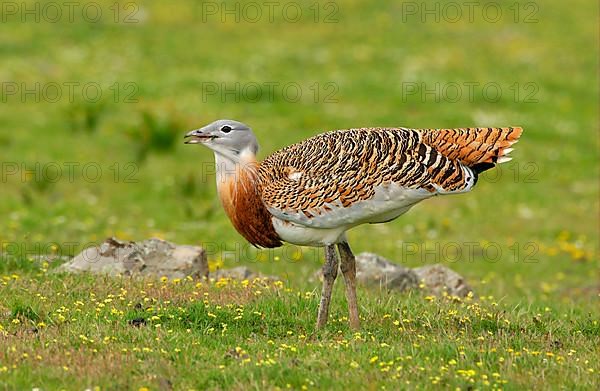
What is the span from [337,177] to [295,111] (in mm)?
13341

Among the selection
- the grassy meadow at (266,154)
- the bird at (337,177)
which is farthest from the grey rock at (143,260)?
the bird at (337,177)

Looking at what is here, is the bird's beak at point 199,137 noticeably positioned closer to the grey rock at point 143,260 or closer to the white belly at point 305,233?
the white belly at point 305,233

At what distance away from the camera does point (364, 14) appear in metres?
28.8

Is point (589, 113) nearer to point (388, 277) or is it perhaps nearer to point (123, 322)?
point (388, 277)

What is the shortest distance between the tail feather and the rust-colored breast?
151 cm

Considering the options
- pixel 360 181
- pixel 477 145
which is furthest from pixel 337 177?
pixel 477 145

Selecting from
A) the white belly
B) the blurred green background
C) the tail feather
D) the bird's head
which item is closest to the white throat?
the bird's head

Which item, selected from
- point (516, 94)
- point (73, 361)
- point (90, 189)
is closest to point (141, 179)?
point (90, 189)

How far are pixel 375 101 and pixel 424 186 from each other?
14255 mm

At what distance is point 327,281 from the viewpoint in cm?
905

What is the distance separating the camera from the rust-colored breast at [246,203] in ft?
29.0

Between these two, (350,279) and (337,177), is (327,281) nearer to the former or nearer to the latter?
(350,279)

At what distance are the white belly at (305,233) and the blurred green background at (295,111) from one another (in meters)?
4.24

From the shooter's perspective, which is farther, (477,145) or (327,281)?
(327,281)
